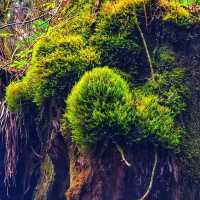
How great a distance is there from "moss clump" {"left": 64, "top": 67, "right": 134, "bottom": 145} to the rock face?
5.5 inches

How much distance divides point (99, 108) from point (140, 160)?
1.63 ft

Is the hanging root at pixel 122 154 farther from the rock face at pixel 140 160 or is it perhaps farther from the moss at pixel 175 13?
the moss at pixel 175 13

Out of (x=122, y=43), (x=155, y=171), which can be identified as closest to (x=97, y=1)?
(x=122, y=43)

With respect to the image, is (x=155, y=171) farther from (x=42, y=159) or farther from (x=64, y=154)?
(x=42, y=159)

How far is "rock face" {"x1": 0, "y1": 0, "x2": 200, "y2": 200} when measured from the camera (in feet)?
9.36

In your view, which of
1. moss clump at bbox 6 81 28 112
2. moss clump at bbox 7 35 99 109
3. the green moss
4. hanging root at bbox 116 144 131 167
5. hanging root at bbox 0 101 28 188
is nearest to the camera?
hanging root at bbox 116 144 131 167

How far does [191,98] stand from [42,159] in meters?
1.65

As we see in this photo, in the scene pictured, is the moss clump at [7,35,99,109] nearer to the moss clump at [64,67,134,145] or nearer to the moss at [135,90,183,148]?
the moss clump at [64,67,134,145]

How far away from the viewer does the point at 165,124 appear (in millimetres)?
2828

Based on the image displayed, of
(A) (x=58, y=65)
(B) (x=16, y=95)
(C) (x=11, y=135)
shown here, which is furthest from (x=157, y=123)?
(C) (x=11, y=135)

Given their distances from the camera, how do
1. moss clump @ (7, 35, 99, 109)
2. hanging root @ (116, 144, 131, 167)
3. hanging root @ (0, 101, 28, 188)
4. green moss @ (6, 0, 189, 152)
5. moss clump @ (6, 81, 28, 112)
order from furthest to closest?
1. hanging root @ (0, 101, 28, 188)
2. moss clump @ (6, 81, 28, 112)
3. moss clump @ (7, 35, 99, 109)
4. green moss @ (6, 0, 189, 152)
5. hanging root @ (116, 144, 131, 167)

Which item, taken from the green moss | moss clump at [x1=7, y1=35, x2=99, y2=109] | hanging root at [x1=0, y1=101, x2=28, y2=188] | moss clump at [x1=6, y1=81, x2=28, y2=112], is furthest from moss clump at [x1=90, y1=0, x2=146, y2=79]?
hanging root at [x1=0, y1=101, x2=28, y2=188]

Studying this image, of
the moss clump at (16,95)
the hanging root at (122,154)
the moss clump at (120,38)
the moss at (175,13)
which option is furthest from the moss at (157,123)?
the moss clump at (16,95)

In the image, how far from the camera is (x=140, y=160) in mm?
2869
